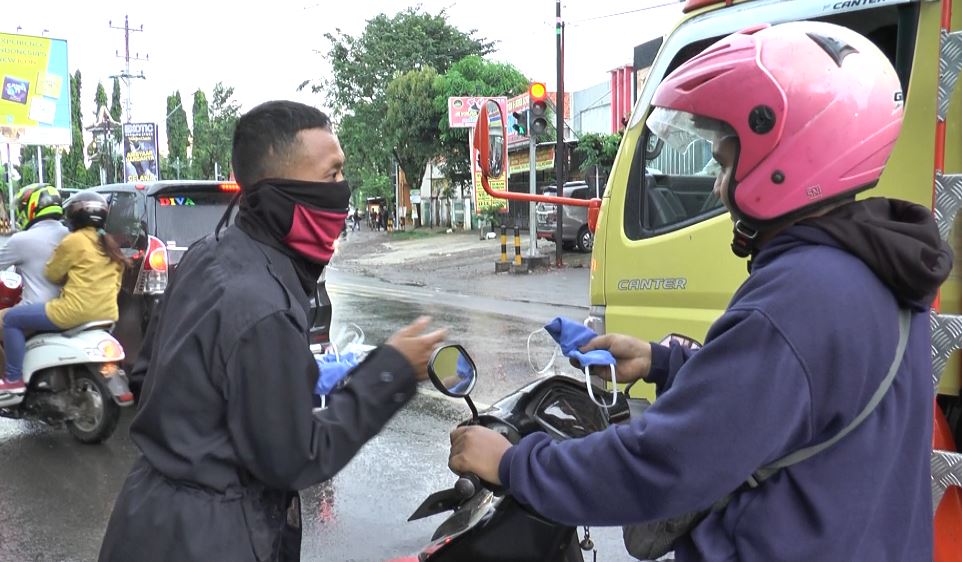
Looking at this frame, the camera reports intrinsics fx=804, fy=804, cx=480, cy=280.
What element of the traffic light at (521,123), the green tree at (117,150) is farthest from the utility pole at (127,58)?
the traffic light at (521,123)

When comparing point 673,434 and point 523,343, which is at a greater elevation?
point 673,434

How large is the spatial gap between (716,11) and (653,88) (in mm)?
412

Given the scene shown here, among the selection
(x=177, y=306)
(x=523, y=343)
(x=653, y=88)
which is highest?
(x=653, y=88)

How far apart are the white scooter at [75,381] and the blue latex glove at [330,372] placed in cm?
421

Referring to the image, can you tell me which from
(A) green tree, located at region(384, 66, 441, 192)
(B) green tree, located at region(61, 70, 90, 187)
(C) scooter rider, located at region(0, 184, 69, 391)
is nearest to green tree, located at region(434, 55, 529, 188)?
(A) green tree, located at region(384, 66, 441, 192)

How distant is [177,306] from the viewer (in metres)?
1.66

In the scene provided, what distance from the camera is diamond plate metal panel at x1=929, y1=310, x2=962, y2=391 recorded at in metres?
2.26

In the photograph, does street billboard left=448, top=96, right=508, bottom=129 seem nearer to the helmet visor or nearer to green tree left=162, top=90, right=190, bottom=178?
the helmet visor

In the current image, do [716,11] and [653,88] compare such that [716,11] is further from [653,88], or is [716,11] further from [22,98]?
[22,98]

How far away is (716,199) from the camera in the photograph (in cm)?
330

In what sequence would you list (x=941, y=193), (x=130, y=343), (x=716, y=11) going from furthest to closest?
(x=130, y=343) < (x=716, y=11) < (x=941, y=193)

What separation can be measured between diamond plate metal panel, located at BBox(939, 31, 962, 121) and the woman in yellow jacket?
16.9 ft

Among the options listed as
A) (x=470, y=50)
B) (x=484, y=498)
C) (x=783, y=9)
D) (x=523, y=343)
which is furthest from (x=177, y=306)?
(x=470, y=50)

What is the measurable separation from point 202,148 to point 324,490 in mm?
63296
